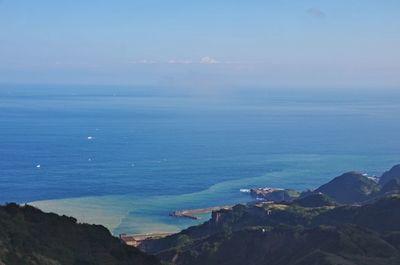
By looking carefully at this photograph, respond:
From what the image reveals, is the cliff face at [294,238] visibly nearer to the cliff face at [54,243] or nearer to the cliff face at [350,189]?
the cliff face at [54,243]

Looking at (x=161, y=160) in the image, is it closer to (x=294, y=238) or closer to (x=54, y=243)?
(x=294, y=238)

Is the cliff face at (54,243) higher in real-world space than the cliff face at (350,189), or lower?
lower

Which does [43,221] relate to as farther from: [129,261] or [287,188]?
[287,188]

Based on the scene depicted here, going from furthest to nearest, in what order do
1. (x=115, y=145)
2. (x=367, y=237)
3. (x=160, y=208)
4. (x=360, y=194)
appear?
(x=115, y=145) → (x=360, y=194) → (x=160, y=208) → (x=367, y=237)

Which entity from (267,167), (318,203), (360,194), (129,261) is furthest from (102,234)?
(267,167)

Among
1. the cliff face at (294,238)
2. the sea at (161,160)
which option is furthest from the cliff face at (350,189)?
the cliff face at (294,238)
